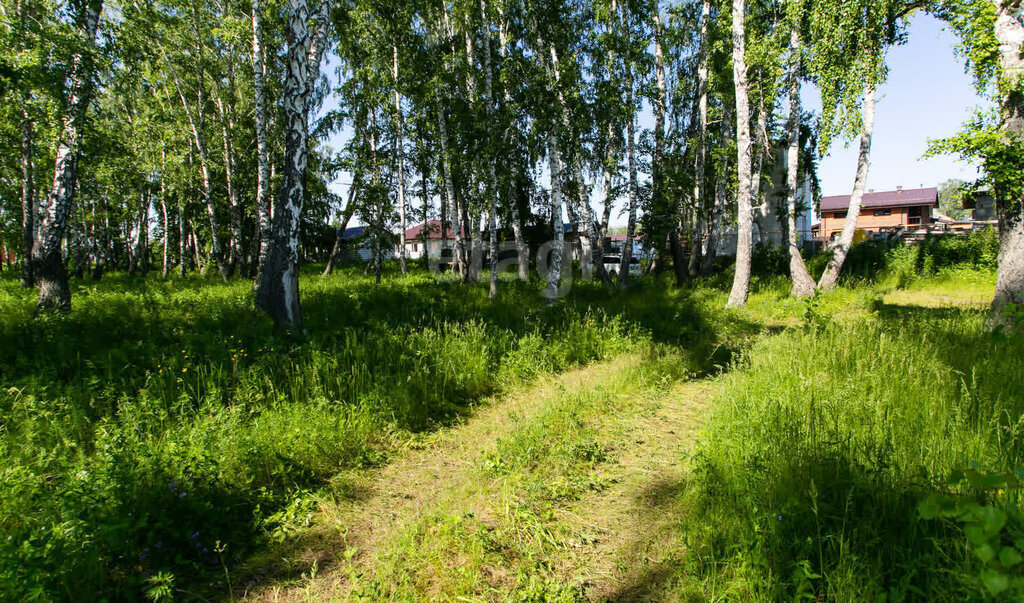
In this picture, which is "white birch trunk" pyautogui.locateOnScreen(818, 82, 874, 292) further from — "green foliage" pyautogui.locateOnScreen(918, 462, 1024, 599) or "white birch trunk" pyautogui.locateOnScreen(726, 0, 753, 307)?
"green foliage" pyautogui.locateOnScreen(918, 462, 1024, 599)

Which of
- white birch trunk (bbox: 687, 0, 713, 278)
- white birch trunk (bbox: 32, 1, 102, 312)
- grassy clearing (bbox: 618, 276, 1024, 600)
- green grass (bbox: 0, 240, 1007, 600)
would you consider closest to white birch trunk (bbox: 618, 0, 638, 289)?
white birch trunk (bbox: 687, 0, 713, 278)

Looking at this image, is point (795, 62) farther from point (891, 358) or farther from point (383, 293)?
point (383, 293)

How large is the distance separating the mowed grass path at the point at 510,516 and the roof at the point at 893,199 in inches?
1870

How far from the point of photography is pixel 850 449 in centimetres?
318

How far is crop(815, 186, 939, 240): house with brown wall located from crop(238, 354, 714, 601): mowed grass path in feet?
156

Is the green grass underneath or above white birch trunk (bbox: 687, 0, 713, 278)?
underneath

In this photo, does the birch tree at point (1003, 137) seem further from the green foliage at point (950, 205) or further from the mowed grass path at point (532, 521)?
the green foliage at point (950, 205)

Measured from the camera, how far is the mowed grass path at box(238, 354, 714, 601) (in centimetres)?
263

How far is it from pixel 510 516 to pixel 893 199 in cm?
5732

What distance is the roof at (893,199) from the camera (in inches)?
1670

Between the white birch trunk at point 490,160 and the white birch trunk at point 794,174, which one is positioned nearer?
the white birch trunk at point 490,160

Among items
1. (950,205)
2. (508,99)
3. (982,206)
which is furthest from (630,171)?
(950,205)

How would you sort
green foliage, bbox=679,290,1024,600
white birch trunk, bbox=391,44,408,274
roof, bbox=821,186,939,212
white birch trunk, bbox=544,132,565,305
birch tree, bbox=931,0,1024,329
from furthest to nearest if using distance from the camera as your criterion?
roof, bbox=821,186,939,212
white birch trunk, bbox=391,44,408,274
white birch trunk, bbox=544,132,565,305
birch tree, bbox=931,0,1024,329
green foliage, bbox=679,290,1024,600

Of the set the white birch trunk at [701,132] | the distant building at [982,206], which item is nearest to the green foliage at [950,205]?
the distant building at [982,206]
